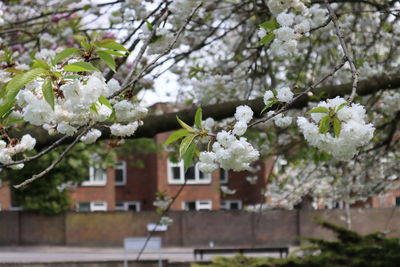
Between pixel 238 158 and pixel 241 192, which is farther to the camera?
pixel 241 192

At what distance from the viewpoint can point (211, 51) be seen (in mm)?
6746

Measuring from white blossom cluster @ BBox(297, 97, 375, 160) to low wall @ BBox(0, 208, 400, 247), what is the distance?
697 inches

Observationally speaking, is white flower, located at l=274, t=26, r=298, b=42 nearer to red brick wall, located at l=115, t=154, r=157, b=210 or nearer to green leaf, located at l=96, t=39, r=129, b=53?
green leaf, located at l=96, t=39, r=129, b=53

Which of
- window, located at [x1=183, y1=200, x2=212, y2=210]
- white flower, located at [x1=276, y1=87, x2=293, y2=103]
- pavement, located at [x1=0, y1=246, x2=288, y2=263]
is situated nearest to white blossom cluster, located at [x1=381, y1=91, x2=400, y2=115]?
white flower, located at [x1=276, y1=87, x2=293, y2=103]

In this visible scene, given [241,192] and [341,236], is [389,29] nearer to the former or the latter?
[341,236]

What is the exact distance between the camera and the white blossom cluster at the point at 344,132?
60.6 inches

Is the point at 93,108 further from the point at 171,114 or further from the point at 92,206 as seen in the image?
the point at 92,206

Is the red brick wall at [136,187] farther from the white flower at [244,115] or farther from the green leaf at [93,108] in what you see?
the green leaf at [93,108]

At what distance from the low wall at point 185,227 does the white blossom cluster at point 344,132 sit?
17.7m

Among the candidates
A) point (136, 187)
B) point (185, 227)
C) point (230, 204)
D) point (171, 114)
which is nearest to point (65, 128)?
point (171, 114)

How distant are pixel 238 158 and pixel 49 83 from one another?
1.97 ft

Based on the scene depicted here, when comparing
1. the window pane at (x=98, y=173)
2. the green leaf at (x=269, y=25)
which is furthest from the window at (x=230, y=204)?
the green leaf at (x=269, y=25)

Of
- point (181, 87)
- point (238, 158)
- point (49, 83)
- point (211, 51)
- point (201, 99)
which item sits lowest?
point (238, 158)

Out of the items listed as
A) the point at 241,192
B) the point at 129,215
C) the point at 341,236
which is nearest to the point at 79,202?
the point at 129,215
